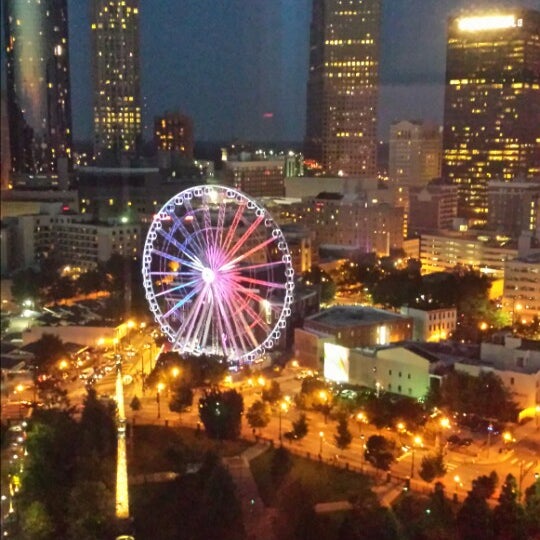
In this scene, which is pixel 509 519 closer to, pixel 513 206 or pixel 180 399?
pixel 180 399

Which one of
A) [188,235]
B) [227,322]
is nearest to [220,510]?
[227,322]

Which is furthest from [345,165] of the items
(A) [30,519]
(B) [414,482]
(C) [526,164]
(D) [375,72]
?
(A) [30,519]

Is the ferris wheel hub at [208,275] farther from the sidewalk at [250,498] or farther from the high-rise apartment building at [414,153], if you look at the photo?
the high-rise apartment building at [414,153]

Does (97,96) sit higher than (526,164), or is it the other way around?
(97,96)

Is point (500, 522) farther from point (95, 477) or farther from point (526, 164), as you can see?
point (526, 164)

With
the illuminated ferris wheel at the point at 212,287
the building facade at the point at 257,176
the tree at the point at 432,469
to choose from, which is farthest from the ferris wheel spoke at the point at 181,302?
the building facade at the point at 257,176

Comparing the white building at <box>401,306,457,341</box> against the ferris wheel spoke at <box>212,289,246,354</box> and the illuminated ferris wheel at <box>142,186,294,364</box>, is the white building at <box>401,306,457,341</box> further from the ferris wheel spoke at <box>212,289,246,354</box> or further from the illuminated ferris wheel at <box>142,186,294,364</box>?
the ferris wheel spoke at <box>212,289,246,354</box>
